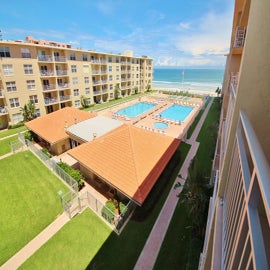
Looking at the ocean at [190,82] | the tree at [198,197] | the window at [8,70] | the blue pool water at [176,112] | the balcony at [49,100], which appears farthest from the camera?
the ocean at [190,82]

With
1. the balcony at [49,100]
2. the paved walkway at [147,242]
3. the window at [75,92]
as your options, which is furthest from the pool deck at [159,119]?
the paved walkway at [147,242]

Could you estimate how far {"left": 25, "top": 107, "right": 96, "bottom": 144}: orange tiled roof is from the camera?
727 inches

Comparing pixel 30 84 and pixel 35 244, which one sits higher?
pixel 30 84

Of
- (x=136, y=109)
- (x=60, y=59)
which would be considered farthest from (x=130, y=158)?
(x=60, y=59)

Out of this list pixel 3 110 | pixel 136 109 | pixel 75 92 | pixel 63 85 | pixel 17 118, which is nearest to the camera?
pixel 3 110

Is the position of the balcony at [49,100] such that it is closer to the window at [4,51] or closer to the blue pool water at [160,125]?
the window at [4,51]

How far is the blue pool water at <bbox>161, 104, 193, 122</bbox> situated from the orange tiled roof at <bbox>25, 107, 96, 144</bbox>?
17.3 meters

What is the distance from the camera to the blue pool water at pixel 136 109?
35.8m

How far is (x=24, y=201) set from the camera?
12.9 meters

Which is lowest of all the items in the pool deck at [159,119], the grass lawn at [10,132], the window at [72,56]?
the grass lawn at [10,132]

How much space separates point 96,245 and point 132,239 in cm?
215

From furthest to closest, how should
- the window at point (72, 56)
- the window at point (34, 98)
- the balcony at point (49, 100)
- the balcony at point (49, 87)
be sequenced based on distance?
the window at point (72, 56) < the balcony at point (49, 100) < the balcony at point (49, 87) < the window at point (34, 98)

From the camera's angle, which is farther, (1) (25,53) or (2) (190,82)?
(2) (190,82)

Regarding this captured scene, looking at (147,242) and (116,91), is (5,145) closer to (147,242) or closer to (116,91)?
(147,242)
